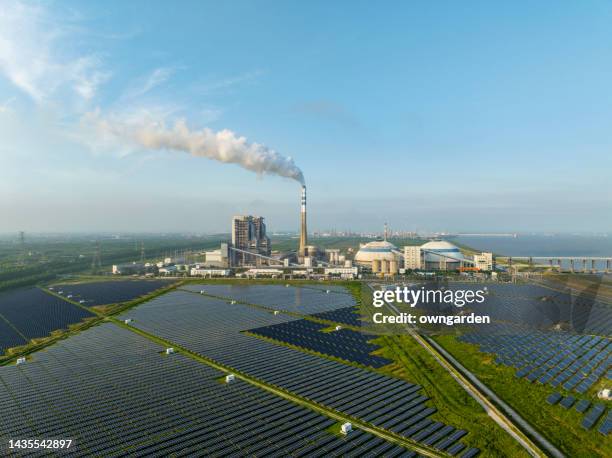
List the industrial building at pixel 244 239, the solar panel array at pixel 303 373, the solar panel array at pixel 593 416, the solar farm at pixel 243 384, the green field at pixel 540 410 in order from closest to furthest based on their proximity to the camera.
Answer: the green field at pixel 540 410
the solar farm at pixel 243 384
the solar panel array at pixel 593 416
the solar panel array at pixel 303 373
the industrial building at pixel 244 239

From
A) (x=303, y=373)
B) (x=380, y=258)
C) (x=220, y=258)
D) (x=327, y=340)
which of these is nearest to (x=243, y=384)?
(x=303, y=373)

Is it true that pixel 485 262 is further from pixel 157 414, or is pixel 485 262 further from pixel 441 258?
pixel 157 414

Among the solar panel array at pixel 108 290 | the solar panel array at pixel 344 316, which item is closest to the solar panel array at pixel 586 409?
the solar panel array at pixel 344 316

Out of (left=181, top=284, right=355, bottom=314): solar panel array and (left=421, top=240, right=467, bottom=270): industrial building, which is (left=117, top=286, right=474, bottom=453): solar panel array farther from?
(left=421, top=240, right=467, bottom=270): industrial building

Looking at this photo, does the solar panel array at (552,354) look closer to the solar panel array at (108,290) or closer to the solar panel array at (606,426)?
the solar panel array at (606,426)

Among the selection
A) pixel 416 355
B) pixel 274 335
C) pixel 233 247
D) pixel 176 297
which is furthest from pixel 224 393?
pixel 233 247

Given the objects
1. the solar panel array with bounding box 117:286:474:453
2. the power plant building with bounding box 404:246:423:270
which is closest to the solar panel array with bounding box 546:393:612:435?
the solar panel array with bounding box 117:286:474:453

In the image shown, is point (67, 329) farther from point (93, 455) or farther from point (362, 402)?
point (362, 402)
